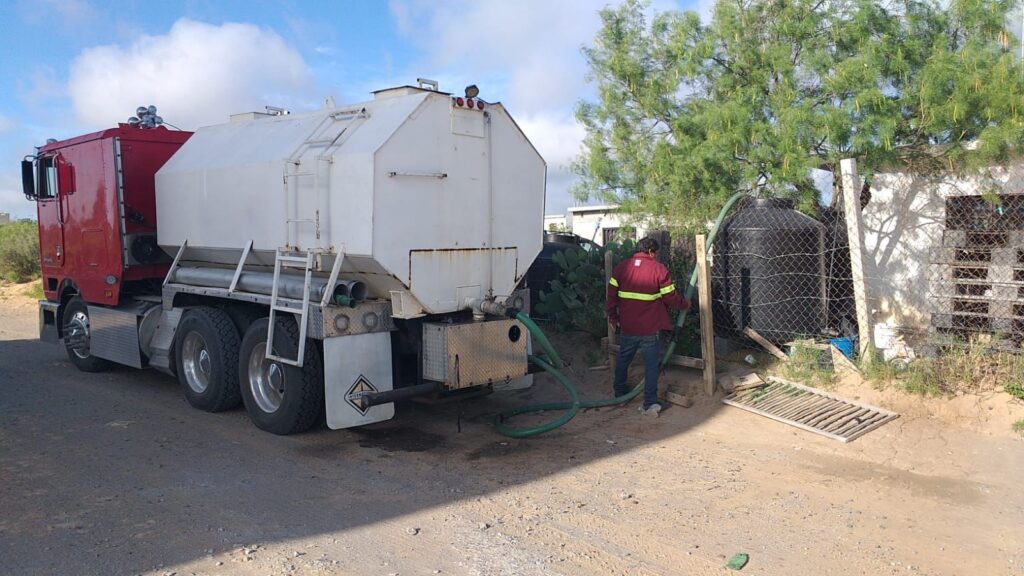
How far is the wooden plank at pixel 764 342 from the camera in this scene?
26.9 ft

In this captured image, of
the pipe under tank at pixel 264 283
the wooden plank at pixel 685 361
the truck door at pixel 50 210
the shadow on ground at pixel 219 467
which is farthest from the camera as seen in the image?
the truck door at pixel 50 210

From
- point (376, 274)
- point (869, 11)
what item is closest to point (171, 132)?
point (376, 274)

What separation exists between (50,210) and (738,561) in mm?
9848

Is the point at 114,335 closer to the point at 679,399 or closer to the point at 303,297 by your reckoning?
the point at 303,297

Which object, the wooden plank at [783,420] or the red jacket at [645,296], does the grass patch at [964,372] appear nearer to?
the wooden plank at [783,420]

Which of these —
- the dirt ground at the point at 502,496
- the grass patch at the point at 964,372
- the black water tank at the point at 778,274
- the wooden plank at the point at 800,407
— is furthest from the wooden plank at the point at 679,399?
the grass patch at the point at 964,372

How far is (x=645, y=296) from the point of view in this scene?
24.3 ft

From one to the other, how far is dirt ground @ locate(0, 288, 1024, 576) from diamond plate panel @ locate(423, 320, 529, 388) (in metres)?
0.60

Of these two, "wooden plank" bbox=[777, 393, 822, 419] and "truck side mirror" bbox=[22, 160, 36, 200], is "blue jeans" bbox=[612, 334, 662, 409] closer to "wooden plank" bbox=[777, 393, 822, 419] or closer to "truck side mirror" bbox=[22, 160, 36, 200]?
"wooden plank" bbox=[777, 393, 822, 419]

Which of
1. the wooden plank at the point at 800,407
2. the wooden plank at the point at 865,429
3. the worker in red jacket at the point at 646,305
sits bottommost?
the wooden plank at the point at 865,429

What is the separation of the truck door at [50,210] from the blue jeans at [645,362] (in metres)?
7.37

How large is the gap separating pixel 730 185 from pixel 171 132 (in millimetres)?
6664

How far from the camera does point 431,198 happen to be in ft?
21.7

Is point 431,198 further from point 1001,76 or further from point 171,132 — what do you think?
point 1001,76
